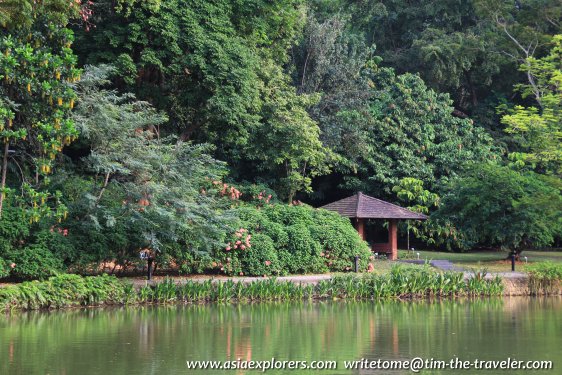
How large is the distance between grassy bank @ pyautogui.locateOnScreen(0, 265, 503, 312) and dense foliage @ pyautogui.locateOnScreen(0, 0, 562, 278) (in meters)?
1.32

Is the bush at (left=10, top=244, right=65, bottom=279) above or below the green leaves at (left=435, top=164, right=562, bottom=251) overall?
below

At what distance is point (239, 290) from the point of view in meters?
23.9

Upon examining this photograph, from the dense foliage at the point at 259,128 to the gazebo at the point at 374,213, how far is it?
5.36 feet

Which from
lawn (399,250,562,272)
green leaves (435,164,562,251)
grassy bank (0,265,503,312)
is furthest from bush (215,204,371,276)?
green leaves (435,164,562,251)

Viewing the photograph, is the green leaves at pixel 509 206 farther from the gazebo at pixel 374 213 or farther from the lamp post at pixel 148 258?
the lamp post at pixel 148 258

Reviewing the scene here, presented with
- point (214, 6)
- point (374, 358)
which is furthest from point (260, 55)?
point (374, 358)

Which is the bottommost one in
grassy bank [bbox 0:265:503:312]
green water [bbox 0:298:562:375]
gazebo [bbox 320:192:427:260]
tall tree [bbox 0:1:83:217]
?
green water [bbox 0:298:562:375]

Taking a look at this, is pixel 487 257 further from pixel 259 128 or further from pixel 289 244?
pixel 289 244

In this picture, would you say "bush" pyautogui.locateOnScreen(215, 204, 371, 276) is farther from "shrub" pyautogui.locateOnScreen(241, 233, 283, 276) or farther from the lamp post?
the lamp post

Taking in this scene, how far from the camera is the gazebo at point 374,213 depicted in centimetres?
3450

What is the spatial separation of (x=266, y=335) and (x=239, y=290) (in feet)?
23.8

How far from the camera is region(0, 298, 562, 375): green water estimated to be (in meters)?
13.8

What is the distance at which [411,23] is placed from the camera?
4525cm

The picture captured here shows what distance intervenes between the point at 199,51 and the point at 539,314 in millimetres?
14528
